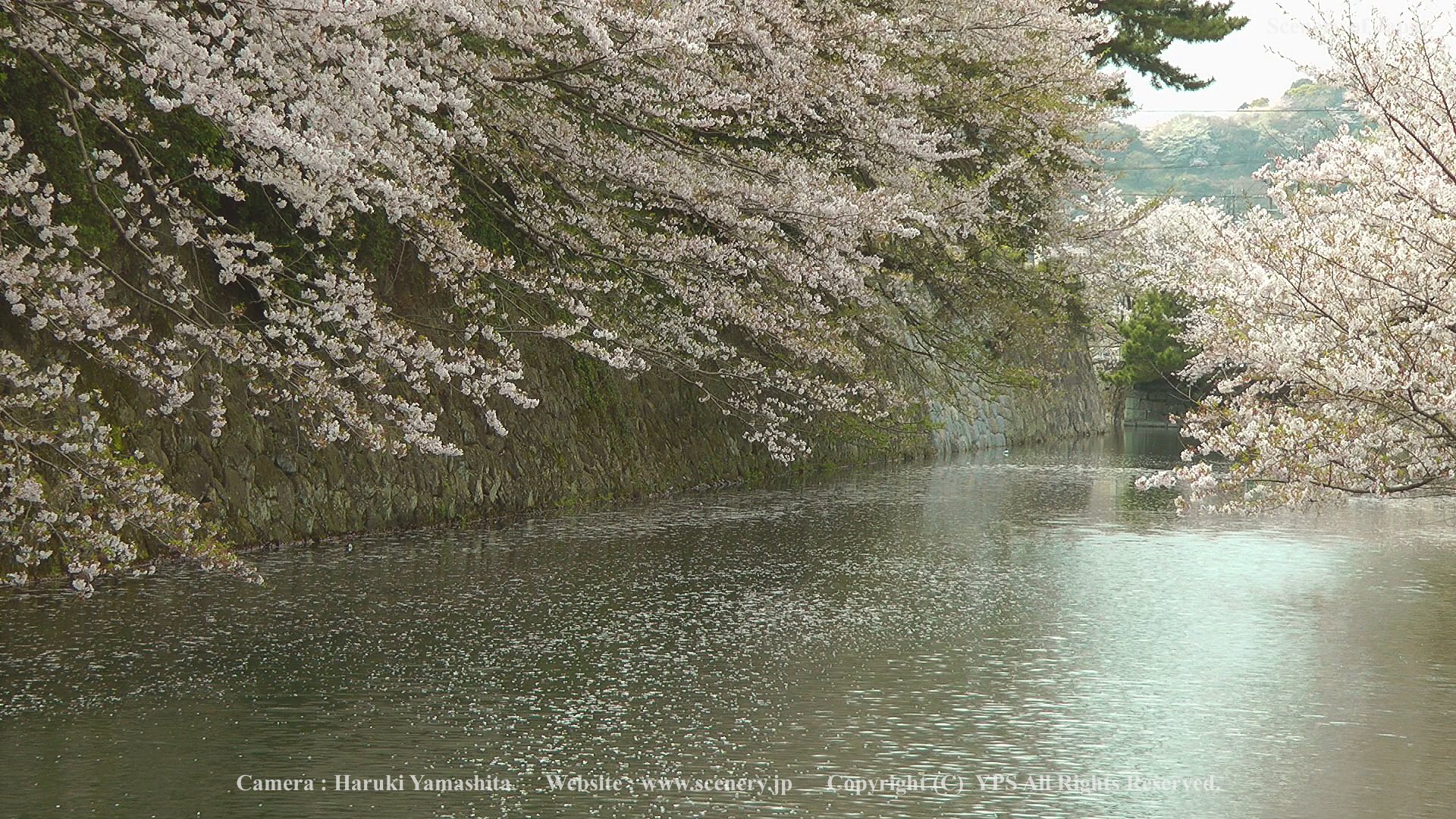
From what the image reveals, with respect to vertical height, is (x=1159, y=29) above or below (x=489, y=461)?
above

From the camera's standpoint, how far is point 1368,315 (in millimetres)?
11312

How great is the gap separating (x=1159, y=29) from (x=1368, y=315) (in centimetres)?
3302

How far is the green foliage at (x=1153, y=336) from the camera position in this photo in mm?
61906

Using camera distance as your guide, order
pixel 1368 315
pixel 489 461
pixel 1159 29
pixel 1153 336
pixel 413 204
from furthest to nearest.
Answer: pixel 1153 336 → pixel 1159 29 → pixel 489 461 → pixel 413 204 → pixel 1368 315

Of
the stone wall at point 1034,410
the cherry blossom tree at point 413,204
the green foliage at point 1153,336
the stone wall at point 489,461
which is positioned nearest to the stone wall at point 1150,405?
the green foliage at point 1153,336

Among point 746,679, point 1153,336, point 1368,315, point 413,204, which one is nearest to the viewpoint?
point 746,679

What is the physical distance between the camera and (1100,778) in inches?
264

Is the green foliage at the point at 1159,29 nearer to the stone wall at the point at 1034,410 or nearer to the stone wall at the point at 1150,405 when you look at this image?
the stone wall at the point at 1034,410

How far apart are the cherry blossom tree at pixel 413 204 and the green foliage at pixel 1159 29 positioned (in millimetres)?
21567

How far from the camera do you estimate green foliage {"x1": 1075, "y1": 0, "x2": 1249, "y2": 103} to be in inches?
1641

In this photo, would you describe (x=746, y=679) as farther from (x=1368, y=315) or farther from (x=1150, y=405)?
(x=1150, y=405)


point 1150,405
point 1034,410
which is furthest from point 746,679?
point 1150,405

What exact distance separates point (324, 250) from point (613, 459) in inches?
234

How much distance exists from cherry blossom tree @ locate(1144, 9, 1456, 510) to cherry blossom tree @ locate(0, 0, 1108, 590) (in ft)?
15.1
